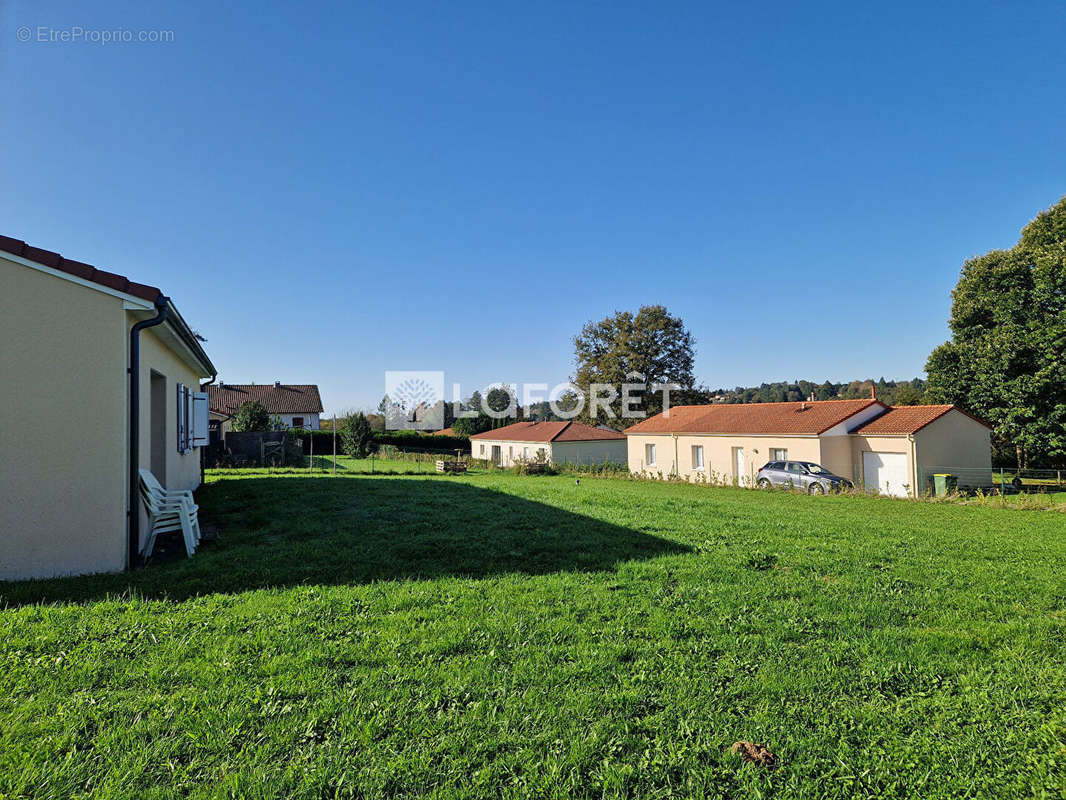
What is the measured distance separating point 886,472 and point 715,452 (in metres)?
7.02

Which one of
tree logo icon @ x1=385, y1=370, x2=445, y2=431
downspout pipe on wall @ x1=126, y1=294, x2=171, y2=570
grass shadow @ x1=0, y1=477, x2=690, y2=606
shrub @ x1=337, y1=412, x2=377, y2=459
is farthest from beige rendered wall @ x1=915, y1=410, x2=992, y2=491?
tree logo icon @ x1=385, y1=370, x2=445, y2=431

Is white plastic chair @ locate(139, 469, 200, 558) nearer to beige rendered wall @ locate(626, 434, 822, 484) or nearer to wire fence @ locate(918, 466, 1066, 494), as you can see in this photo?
beige rendered wall @ locate(626, 434, 822, 484)

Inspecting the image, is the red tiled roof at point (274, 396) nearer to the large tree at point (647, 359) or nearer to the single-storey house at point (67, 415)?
the large tree at point (647, 359)

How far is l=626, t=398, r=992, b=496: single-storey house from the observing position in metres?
21.0

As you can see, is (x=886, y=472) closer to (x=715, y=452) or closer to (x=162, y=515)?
(x=715, y=452)

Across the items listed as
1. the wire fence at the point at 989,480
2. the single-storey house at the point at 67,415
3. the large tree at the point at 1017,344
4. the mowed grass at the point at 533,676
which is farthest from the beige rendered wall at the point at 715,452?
the single-storey house at the point at 67,415

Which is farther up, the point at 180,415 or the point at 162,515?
the point at 180,415

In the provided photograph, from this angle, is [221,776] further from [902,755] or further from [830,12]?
[830,12]

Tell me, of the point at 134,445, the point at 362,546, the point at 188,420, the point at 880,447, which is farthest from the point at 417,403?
the point at 134,445

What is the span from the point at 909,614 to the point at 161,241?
13.6 meters

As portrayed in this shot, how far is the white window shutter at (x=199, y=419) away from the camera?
36.8ft

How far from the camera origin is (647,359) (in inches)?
1743

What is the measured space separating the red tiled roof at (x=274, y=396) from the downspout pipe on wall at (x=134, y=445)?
46292 millimetres

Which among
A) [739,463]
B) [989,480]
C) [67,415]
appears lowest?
[989,480]
